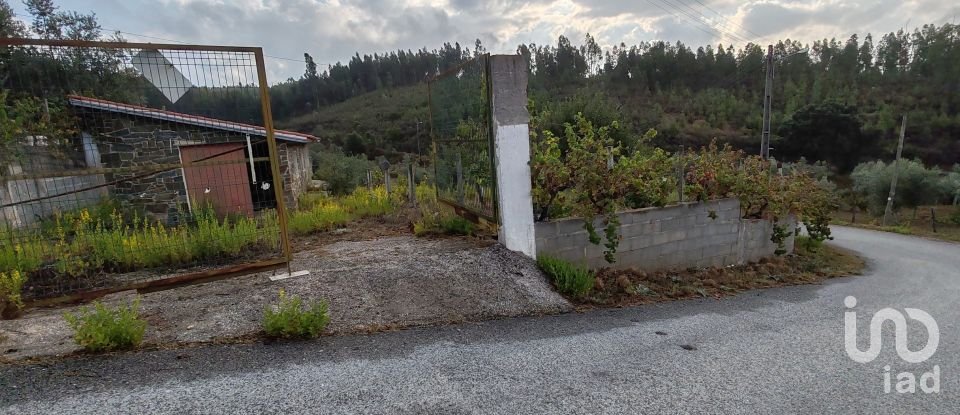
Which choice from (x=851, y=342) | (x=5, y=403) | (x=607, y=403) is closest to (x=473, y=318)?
(x=607, y=403)

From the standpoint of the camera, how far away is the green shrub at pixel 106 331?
319 centimetres

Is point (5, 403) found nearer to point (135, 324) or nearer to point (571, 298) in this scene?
point (135, 324)

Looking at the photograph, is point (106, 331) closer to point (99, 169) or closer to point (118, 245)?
point (99, 169)

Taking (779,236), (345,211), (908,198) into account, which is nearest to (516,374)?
(345,211)

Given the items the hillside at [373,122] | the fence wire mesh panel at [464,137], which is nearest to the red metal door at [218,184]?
the fence wire mesh panel at [464,137]

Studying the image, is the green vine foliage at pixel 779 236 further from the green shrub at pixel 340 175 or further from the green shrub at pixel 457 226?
the green shrub at pixel 340 175

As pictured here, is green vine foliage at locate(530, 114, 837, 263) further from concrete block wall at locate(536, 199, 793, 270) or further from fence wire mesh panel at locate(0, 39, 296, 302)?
fence wire mesh panel at locate(0, 39, 296, 302)

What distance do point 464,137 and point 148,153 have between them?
23.3ft

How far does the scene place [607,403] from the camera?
9.36ft

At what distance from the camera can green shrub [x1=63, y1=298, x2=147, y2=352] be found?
3.19 m

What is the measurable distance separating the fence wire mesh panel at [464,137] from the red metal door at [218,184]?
2958 millimetres

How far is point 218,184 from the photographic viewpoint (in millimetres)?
8727

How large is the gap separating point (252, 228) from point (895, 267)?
14.1 metres

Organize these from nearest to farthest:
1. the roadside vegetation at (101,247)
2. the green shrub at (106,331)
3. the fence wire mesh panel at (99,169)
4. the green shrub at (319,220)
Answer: the green shrub at (106,331) < the fence wire mesh panel at (99,169) < the roadside vegetation at (101,247) < the green shrub at (319,220)
